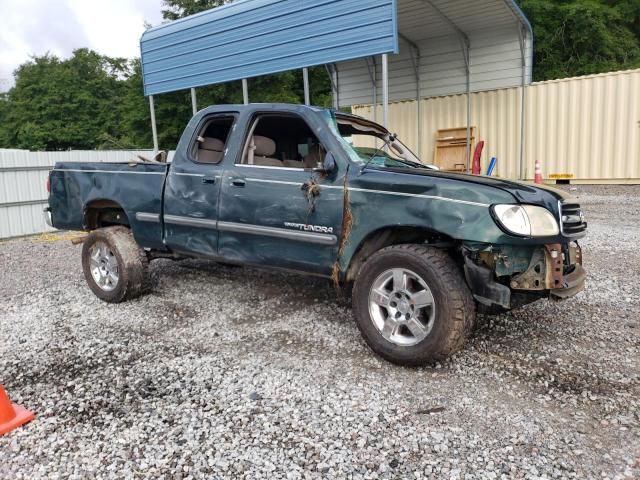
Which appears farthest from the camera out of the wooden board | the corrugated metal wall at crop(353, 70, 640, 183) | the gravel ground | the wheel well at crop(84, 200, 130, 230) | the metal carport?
the wooden board

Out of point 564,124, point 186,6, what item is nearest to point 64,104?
point 186,6

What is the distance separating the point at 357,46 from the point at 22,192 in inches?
323

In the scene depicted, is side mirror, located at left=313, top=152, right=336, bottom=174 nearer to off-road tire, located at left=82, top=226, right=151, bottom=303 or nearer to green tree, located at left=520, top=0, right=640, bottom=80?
off-road tire, located at left=82, top=226, right=151, bottom=303

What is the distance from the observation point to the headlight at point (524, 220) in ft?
11.1

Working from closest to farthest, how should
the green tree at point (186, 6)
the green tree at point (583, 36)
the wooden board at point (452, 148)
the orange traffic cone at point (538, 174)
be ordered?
1. the orange traffic cone at point (538, 174)
2. the wooden board at point (452, 148)
3. the green tree at point (583, 36)
4. the green tree at point (186, 6)

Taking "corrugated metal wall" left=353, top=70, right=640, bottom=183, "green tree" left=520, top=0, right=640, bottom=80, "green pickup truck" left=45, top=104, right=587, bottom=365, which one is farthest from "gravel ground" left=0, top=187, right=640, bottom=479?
"green tree" left=520, top=0, right=640, bottom=80

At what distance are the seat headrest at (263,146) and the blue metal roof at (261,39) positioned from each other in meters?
5.83

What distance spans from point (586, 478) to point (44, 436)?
9.21 ft

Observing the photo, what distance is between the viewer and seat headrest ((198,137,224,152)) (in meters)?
5.14

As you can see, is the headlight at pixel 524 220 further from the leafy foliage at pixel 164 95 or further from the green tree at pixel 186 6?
the green tree at pixel 186 6

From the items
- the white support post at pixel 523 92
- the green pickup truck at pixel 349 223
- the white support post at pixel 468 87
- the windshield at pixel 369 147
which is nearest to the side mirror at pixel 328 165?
the green pickup truck at pixel 349 223

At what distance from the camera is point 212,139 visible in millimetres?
5195

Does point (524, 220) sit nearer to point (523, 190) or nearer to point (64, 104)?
point (523, 190)

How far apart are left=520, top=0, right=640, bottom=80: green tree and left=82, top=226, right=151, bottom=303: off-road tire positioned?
23.5 meters
